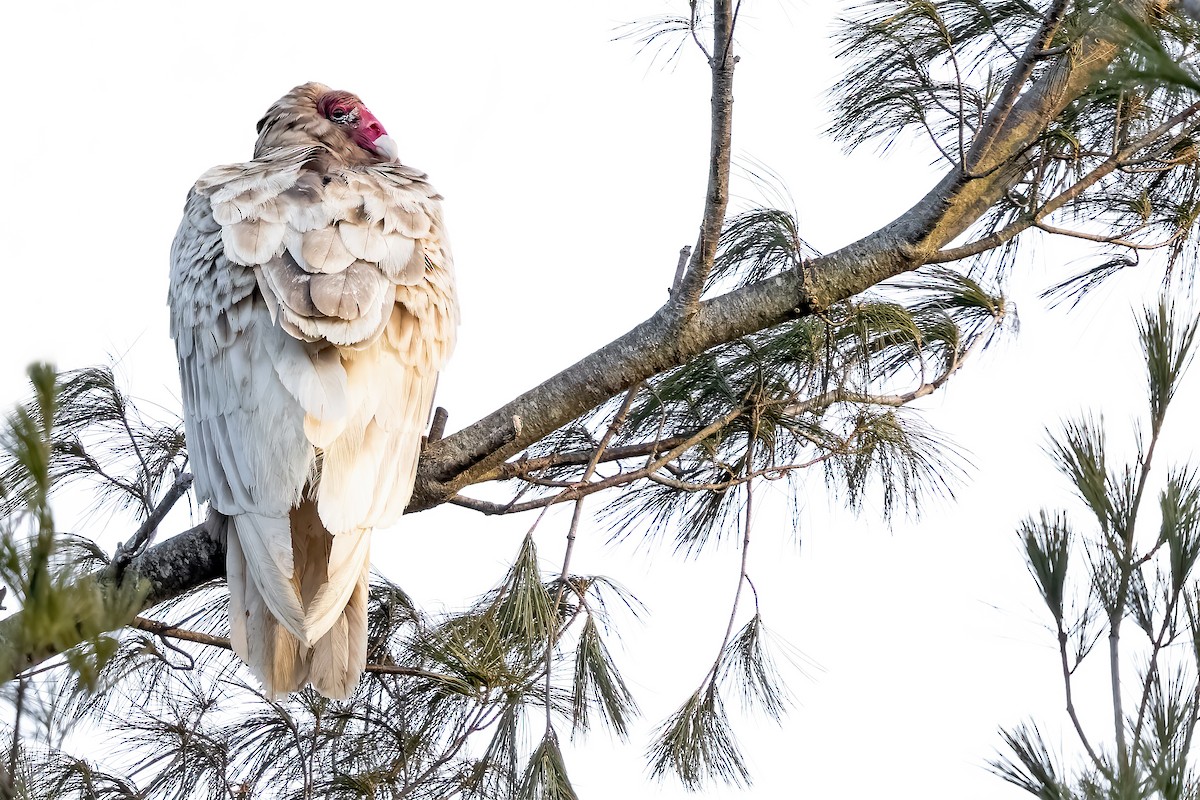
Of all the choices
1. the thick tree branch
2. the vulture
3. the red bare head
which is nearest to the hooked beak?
the red bare head

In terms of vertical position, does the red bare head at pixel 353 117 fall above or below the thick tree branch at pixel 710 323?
above

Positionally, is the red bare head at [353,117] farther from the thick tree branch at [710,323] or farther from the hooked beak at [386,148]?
the thick tree branch at [710,323]

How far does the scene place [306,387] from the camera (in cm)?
227

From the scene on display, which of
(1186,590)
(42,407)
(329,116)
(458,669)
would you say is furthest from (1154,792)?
(329,116)

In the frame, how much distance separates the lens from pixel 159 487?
2.79 meters

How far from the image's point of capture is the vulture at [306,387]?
2238 millimetres

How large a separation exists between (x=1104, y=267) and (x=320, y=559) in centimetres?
180

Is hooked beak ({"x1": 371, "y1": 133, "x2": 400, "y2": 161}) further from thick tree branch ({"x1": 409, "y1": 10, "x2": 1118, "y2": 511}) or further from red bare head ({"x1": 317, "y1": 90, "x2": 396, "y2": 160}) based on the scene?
thick tree branch ({"x1": 409, "y1": 10, "x2": 1118, "y2": 511})

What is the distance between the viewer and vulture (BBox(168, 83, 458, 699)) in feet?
7.34

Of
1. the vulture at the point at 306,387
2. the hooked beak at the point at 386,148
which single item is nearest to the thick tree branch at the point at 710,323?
the vulture at the point at 306,387

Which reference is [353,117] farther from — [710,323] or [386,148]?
[710,323]

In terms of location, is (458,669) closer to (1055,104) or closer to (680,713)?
(680,713)

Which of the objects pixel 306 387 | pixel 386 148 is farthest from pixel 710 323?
pixel 386 148

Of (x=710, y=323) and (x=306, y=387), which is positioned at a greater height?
(x=306, y=387)
